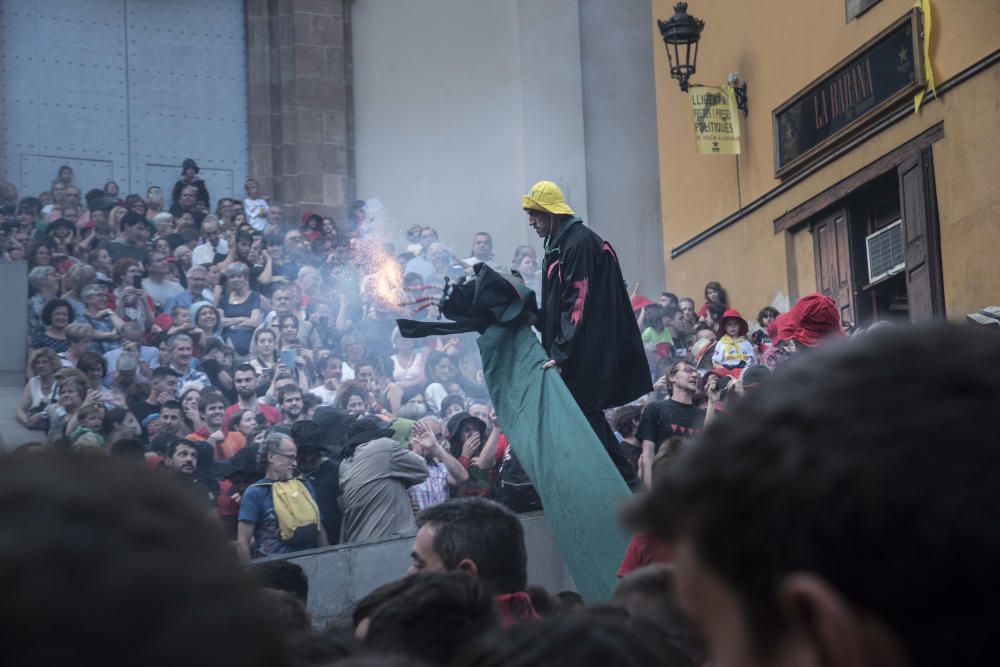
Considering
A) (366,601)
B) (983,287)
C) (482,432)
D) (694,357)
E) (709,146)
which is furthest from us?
(709,146)

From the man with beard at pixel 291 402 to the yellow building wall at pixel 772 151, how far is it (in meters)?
5.53

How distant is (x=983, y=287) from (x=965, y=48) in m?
2.03

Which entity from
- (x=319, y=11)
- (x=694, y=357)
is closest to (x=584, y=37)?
(x=319, y=11)

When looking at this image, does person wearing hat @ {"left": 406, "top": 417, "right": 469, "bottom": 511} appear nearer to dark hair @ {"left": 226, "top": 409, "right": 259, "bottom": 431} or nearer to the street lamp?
dark hair @ {"left": 226, "top": 409, "right": 259, "bottom": 431}

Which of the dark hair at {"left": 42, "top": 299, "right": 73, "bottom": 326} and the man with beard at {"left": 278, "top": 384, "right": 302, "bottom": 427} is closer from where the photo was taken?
the man with beard at {"left": 278, "top": 384, "right": 302, "bottom": 427}

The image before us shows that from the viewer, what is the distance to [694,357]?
12.8 metres

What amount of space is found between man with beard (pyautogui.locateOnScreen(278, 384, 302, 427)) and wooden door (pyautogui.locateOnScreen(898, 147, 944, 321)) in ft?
17.2

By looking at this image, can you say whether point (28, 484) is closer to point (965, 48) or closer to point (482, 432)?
point (482, 432)

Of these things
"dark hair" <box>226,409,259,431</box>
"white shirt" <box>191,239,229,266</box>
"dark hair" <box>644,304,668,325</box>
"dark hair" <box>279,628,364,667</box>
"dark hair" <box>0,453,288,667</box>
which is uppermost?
"white shirt" <box>191,239,229,266</box>

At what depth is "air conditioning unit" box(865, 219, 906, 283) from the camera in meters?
13.4

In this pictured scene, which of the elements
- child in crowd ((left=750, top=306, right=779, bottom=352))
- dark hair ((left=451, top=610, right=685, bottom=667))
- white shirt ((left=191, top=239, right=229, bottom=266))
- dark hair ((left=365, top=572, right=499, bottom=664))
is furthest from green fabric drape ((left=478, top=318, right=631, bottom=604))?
white shirt ((left=191, top=239, right=229, bottom=266))

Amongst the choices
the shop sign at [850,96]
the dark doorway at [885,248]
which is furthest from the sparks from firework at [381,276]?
the dark doorway at [885,248]

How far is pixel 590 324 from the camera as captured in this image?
304 inches

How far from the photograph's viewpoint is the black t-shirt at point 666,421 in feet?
26.8
